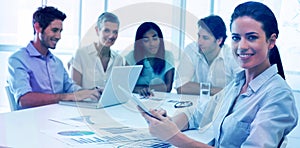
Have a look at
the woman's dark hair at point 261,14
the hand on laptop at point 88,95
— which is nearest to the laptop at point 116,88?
the hand on laptop at point 88,95

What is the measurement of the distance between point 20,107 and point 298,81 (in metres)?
2.68

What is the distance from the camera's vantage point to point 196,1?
4.15 meters

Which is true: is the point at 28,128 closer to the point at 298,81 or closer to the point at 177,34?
the point at 177,34

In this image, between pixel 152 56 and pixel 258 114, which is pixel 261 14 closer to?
pixel 258 114

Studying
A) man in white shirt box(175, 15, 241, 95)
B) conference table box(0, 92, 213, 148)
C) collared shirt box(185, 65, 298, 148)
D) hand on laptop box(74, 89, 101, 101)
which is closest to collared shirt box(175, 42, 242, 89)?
man in white shirt box(175, 15, 241, 95)

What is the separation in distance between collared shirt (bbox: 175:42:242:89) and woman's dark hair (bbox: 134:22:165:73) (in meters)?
0.18

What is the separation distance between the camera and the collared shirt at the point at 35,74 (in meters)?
2.34

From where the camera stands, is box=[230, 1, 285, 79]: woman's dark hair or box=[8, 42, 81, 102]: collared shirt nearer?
box=[230, 1, 285, 79]: woman's dark hair

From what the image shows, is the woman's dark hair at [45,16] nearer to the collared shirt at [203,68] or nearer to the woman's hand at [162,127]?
the collared shirt at [203,68]

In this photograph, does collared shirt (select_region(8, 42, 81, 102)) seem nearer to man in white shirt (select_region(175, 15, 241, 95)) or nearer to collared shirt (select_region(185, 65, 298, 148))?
man in white shirt (select_region(175, 15, 241, 95))

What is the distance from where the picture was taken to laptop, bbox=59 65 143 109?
2.01m

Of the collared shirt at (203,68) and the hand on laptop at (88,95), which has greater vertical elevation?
the collared shirt at (203,68)

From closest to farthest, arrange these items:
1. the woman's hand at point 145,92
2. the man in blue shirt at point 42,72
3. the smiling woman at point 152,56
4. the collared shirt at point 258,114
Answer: the collared shirt at point 258,114 < the man in blue shirt at point 42,72 < the woman's hand at point 145,92 < the smiling woman at point 152,56

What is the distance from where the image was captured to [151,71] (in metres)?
3.05
